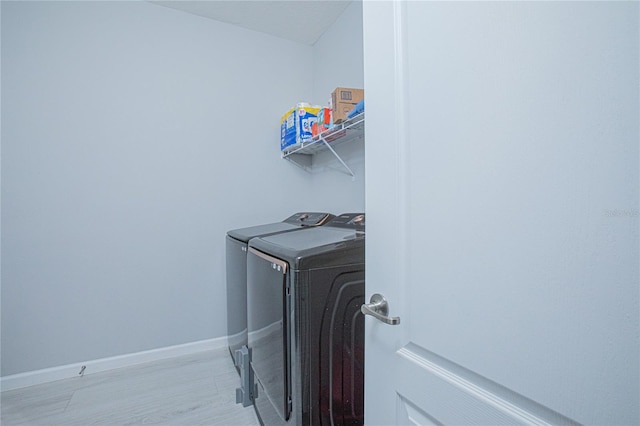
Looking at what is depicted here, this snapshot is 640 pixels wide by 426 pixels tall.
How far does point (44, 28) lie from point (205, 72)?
0.99 metres

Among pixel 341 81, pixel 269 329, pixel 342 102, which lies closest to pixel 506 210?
pixel 269 329

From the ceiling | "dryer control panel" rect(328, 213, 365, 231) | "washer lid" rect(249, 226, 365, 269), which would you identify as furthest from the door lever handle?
the ceiling

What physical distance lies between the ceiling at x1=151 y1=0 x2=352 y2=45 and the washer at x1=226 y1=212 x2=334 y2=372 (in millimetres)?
1580

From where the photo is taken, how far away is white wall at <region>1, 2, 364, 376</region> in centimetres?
182

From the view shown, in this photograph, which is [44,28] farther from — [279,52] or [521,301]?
[521,301]

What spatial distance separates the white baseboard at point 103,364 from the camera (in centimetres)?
181

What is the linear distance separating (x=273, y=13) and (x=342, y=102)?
113cm

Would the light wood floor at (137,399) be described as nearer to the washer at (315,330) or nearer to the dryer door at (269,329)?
the dryer door at (269,329)

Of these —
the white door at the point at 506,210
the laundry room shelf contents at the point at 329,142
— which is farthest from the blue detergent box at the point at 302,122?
the white door at the point at 506,210

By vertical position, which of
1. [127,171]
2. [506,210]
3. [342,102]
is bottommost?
[506,210]

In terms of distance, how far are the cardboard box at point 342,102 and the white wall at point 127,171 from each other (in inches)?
20.8

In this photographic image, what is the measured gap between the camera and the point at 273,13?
2189mm

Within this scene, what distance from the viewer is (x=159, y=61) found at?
84.4 inches

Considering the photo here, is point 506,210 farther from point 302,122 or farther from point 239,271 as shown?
point 302,122
